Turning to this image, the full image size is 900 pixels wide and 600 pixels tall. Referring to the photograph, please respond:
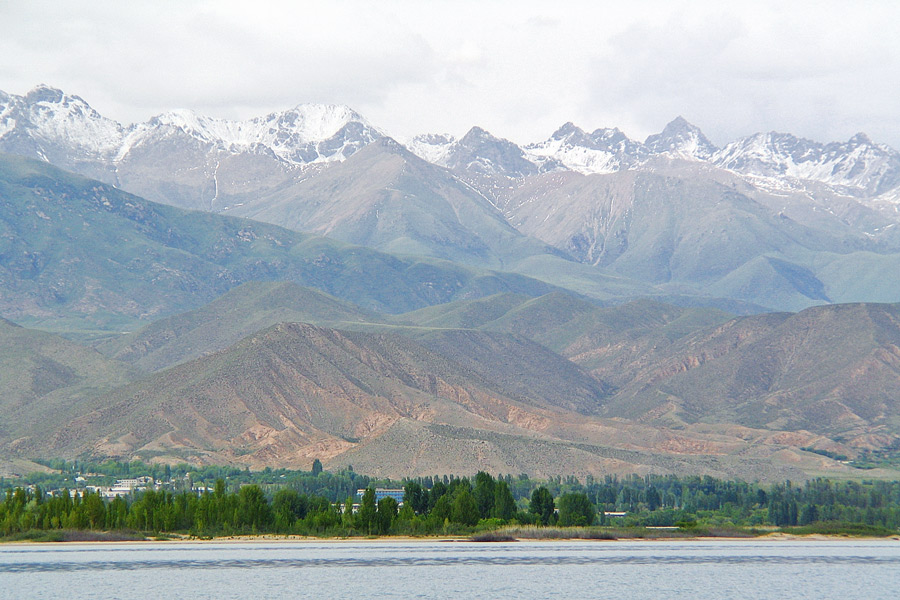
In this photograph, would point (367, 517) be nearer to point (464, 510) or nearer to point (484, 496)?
point (464, 510)

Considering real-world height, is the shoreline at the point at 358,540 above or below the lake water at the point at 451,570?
above

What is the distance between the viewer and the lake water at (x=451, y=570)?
127m

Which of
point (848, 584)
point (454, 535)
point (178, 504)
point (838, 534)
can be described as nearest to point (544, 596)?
point (848, 584)

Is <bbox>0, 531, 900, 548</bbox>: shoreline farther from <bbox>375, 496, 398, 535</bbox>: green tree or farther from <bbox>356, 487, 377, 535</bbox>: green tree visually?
<bbox>356, 487, 377, 535</bbox>: green tree

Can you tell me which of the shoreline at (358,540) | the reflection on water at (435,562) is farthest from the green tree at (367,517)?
the reflection on water at (435,562)

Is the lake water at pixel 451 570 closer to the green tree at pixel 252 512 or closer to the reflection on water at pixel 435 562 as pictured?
the reflection on water at pixel 435 562

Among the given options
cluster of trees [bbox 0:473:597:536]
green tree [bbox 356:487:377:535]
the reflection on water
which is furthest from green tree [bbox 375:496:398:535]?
the reflection on water

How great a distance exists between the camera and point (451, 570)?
5655 inches

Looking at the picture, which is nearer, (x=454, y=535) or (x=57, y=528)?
(x=57, y=528)

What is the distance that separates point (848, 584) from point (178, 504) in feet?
274

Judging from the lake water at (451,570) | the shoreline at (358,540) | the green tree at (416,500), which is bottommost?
the lake water at (451,570)

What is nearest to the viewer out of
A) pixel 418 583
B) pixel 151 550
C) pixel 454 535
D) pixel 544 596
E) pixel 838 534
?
pixel 544 596

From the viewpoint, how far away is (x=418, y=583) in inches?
5207

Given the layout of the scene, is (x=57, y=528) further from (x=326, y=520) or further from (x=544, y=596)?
(x=544, y=596)
